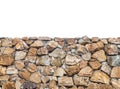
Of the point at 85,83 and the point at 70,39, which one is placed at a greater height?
the point at 70,39

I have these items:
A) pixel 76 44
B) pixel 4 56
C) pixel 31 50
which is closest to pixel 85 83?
pixel 76 44

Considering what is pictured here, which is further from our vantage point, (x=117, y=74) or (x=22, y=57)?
(x=22, y=57)

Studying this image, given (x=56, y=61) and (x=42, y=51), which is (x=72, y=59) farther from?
(x=42, y=51)

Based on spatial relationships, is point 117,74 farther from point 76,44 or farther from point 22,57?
point 22,57

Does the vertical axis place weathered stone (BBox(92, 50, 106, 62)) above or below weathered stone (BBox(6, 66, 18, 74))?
above

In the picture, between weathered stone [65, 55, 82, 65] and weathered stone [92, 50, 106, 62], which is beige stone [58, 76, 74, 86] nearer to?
weathered stone [65, 55, 82, 65]

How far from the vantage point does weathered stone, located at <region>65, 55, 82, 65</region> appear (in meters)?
4.16

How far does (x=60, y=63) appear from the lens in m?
4.21

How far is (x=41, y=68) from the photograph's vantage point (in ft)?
14.0

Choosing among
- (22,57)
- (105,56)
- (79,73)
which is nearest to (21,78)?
(22,57)

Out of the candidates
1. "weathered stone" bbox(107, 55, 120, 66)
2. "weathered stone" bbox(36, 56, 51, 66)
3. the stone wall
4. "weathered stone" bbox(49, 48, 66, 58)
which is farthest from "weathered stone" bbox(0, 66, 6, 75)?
"weathered stone" bbox(107, 55, 120, 66)

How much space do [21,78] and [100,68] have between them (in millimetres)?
943

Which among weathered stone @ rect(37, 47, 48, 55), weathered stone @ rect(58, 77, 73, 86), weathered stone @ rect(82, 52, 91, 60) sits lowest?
weathered stone @ rect(58, 77, 73, 86)

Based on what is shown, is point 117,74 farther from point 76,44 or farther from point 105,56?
point 76,44
